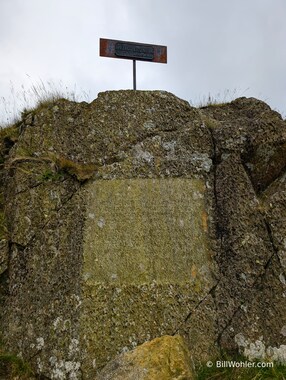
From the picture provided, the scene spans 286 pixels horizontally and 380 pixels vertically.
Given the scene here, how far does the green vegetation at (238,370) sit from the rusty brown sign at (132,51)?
4.86 m

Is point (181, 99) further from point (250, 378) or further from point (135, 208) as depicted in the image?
point (250, 378)

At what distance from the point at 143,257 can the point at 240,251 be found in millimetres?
1179

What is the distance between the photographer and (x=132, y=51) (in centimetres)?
711

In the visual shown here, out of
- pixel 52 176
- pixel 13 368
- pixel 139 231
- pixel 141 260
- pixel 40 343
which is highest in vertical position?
pixel 52 176

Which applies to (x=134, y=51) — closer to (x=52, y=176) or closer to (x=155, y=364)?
(x=52, y=176)

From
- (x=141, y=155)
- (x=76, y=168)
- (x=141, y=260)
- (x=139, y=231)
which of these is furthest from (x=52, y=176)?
(x=141, y=260)

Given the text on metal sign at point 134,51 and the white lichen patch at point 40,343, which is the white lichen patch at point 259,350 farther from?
the text on metal sign at point 134,51

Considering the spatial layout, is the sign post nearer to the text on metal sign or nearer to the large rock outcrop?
the text on metal sign

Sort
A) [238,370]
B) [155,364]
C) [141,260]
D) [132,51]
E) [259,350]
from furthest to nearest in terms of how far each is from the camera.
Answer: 1. [132,51]
2. [141,260]
3. [259,350]
4. [238,370]
5. [155,364]

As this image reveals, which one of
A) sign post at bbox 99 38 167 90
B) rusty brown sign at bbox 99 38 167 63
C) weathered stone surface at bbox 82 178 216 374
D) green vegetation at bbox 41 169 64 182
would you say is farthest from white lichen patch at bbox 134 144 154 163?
rusty brown sign at bbox 99 38 167 63

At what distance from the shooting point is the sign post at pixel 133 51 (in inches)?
274

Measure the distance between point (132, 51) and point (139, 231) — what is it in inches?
134

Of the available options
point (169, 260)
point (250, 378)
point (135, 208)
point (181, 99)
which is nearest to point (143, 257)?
point (169, 260)

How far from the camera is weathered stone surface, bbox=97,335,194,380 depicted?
3.65 metres
